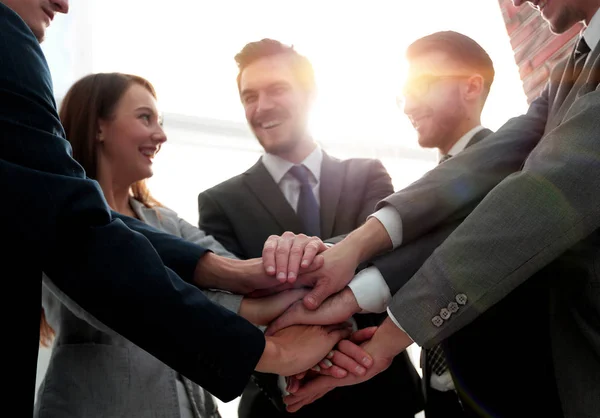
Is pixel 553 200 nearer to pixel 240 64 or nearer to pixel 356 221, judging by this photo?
pixel 356 221

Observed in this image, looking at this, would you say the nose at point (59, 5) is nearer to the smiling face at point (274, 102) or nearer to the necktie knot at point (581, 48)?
the smiling face at point (274, 102)

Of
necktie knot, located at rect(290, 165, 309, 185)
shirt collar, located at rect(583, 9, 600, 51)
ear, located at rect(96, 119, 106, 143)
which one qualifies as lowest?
necktie knot, located at rect(290, 165, 309, 185)

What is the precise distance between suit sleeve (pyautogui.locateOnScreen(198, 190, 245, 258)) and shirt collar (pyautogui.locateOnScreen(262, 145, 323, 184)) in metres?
0.26

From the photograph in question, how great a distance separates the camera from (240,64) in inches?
88.7

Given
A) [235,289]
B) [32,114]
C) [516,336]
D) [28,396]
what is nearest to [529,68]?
[516,336]

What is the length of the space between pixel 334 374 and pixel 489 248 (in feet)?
1.79

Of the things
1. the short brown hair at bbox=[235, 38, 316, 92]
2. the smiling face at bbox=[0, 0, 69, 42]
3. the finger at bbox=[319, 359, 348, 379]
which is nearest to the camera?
the smiling face at bbox=[0, 0, 69, 42]

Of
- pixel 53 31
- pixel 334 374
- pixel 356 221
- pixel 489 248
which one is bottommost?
A: pixel 334 374

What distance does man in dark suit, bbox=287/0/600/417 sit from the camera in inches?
36.8

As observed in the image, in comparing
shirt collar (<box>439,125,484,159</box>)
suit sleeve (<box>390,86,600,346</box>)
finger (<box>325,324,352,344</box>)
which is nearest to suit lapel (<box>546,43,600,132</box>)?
suit sleeve (<box>390,86,600,346</box>)

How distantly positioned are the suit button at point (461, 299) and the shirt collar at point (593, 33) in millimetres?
697

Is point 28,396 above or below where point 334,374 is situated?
above

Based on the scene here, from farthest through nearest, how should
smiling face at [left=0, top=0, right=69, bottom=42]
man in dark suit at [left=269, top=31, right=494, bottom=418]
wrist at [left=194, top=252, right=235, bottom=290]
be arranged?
man in dark suit at [left=269, top=31, right=494, bottom=418]
wrist at [left=194, top=252, right=235, bottom=290]
smiling face at [left=0, top=0, right=69, bottom=42]

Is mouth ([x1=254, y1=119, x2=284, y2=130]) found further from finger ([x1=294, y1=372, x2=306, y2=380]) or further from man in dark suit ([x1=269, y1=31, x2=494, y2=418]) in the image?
finger ([x1=294, y1=372, x2=306, y2=380])
